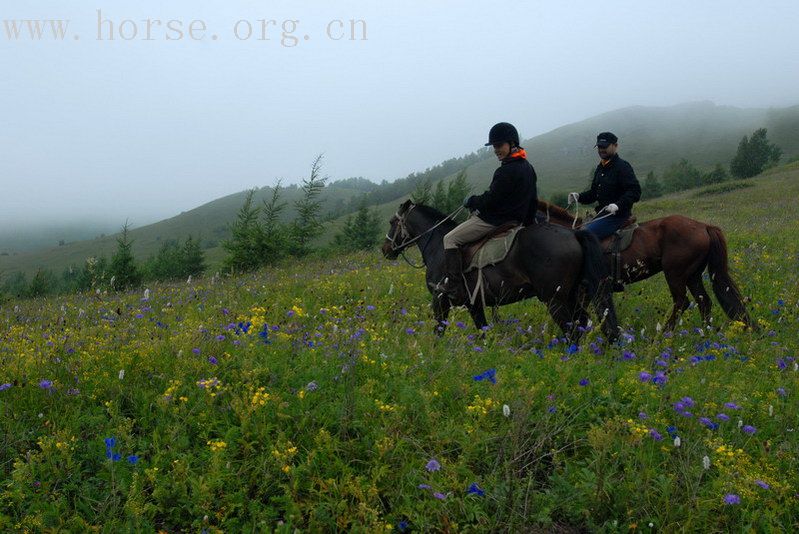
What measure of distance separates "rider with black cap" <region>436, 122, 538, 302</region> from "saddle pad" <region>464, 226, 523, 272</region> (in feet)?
0.73

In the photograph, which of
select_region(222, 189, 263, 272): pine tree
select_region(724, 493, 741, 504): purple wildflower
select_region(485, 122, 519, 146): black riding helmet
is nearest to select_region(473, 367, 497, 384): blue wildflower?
select_region(724, 493, 741, 504): purple wildflower

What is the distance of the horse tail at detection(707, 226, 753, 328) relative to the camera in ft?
26.1

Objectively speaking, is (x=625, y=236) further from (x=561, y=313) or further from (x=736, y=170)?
(x=736, y=170)

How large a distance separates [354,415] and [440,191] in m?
54.9

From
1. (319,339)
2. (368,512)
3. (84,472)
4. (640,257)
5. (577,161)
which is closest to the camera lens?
(368,512)

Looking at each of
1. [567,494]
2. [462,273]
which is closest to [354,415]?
[567,494]

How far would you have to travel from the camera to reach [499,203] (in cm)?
775

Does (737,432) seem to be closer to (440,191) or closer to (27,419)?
(27,419)

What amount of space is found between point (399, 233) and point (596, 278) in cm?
400

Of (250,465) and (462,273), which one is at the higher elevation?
(462,273)

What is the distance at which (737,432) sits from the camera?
3895 millimetres

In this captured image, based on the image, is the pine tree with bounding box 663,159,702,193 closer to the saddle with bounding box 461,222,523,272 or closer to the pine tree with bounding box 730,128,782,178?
the pine tree with bounding box 730,128,782,178

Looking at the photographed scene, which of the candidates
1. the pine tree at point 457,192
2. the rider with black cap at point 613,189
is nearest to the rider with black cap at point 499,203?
the rider with black cap at point 613,189

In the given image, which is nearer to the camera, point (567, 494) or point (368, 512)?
point (368, 512)
